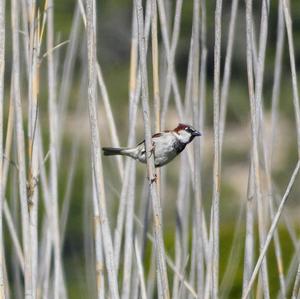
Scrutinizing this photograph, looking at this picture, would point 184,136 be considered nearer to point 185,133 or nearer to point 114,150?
point 185,133

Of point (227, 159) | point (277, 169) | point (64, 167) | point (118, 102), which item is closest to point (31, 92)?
point (64, 167)

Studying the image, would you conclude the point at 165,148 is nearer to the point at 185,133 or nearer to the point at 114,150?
the point at 185,133

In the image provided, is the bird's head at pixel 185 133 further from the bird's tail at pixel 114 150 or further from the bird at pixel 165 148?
the bird's tail at pixel 114 150

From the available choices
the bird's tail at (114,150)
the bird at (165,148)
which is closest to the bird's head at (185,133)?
the bird at (165,148)

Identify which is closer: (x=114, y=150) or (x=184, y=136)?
(x=114, y=150)

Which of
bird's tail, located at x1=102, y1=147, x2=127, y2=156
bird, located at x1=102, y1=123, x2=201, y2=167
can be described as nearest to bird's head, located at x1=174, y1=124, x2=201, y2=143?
bird, located at x1=102, y1=123, x2=201, y2=167

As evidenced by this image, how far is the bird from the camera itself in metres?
3.00

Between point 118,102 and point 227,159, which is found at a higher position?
point 118,102

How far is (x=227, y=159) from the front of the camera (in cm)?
1611

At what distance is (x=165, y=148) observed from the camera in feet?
10.1

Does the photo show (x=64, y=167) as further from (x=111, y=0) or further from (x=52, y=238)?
(x=52, y=238)

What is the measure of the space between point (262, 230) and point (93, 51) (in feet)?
2.54

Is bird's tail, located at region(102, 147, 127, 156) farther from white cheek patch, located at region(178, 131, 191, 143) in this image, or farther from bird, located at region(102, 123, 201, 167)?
white cheek patch, located at region(178, 131, 191, 143)

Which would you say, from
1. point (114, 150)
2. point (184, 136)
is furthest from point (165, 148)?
point (114, 150)
